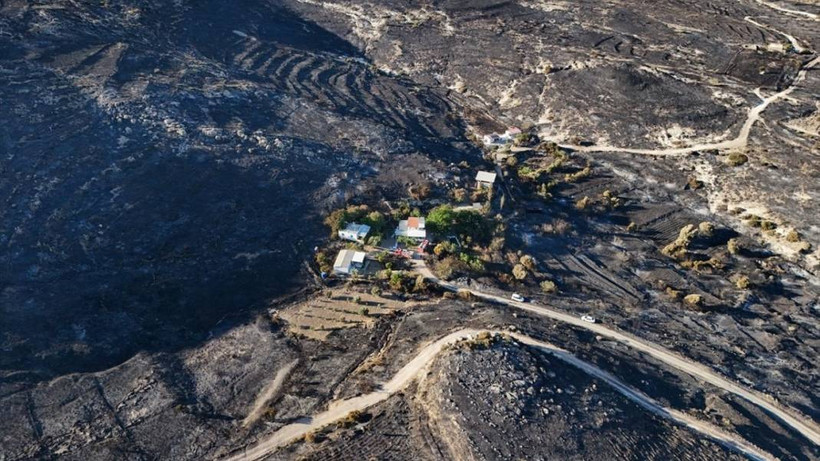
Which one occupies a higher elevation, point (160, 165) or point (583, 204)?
point (160, 165)

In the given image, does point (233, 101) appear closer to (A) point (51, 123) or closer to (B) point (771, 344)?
(A) point (51, 123)

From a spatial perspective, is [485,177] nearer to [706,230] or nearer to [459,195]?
[459,195]

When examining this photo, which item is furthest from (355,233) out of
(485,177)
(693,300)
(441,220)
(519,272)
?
(693,300)

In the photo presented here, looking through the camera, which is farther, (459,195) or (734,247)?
(459,195)

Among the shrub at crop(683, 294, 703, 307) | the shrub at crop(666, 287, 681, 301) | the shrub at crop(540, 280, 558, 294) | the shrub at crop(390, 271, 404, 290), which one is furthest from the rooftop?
the shrub at crop(683, 294, 703, 307)

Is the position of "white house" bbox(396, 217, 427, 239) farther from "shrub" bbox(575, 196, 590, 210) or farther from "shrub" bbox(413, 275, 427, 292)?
"shrub" bbox(575, 196, 590, 210)

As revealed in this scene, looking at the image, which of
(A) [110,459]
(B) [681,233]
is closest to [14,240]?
(A) [110,459]

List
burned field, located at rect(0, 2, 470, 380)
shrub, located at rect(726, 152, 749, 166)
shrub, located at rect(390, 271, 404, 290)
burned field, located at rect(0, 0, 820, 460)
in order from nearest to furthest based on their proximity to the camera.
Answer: burned field, located at rect(0, 0, 820, 460)
burned field, located at rect(0, 2, 470, 380)
shrub, located at rect(390, 271, 404, 290)
shrub, located at rect(726, 152, 749, 166)

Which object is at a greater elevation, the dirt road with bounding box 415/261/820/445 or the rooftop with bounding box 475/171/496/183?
the rooftop with bounding box 475/171/496/183

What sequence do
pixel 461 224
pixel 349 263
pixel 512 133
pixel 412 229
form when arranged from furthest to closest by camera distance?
pixel 512 133
pixel 461 224
pixel 412 229
pixel 349 263
